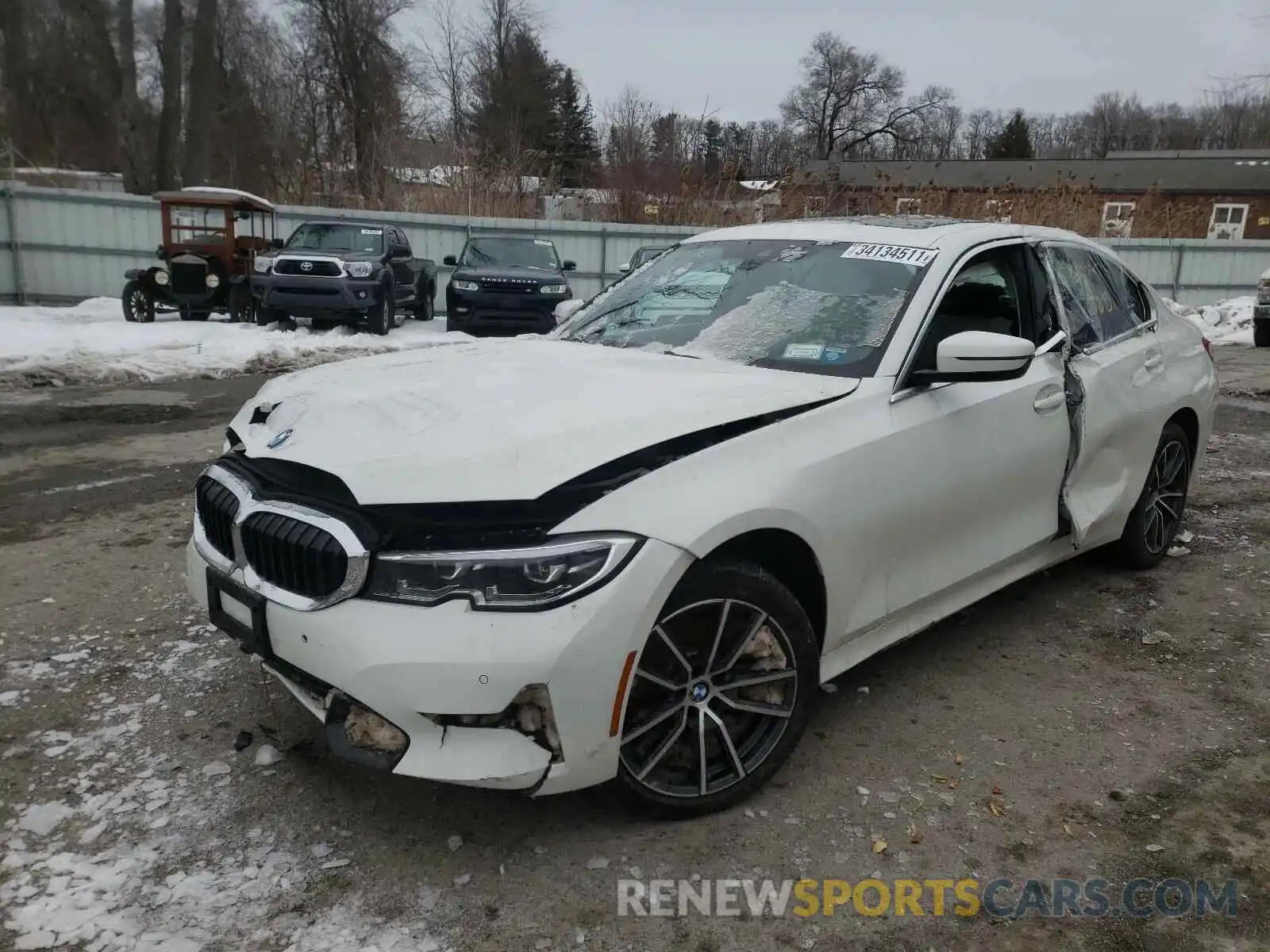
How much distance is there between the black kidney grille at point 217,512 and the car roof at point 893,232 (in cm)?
230

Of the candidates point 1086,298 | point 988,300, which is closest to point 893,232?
point 988,300

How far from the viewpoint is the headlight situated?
2.25 meters

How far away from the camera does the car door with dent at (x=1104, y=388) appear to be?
154 inches

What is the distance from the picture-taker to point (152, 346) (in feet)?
40.5

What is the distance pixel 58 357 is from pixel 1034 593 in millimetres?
10277

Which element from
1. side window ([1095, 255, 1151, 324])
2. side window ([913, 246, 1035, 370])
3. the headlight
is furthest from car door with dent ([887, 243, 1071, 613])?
the headlight

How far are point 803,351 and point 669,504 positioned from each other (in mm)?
1071

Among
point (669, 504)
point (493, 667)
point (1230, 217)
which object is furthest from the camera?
point (1230, 217)

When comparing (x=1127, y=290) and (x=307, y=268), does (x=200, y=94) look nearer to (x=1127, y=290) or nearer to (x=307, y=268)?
(x=307, y=268)

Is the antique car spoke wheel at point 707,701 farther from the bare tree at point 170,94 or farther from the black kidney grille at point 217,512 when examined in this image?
the bare tree at point 170,94

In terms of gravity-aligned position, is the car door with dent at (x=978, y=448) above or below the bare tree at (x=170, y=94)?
below

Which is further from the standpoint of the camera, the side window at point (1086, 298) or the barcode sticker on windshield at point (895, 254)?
the side window at point (1086, 298)

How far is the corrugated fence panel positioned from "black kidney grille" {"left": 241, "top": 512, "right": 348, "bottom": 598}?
1504 centimetres

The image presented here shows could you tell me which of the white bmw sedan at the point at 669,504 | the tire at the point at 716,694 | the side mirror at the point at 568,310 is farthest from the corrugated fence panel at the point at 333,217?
the tire at the point at 716,694
